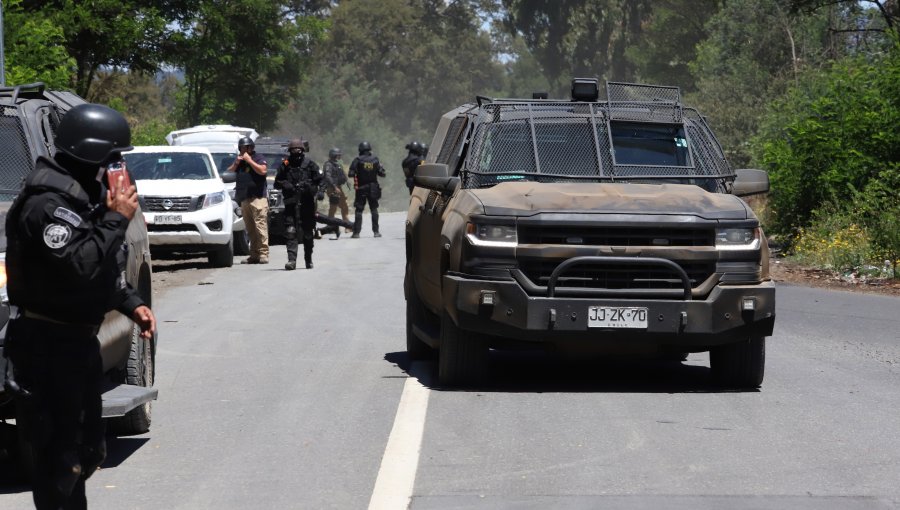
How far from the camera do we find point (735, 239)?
9.20m

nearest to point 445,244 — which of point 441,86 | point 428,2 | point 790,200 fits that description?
point 790,200

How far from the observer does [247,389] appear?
9547 mm

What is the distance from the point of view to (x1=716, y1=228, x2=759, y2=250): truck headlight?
30.0ft

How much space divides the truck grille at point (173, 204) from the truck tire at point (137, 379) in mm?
13746

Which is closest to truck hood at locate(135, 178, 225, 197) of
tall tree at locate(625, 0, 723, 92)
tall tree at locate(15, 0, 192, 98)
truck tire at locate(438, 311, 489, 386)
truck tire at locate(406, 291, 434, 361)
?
tall tree at locate(15, 0, 192, 98)

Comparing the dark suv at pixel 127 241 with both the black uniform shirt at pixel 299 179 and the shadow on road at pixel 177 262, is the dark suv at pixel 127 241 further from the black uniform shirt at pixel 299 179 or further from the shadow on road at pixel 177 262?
the shadow on road at pixel 177 262

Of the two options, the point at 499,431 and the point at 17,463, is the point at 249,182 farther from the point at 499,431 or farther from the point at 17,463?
the point at 17,463

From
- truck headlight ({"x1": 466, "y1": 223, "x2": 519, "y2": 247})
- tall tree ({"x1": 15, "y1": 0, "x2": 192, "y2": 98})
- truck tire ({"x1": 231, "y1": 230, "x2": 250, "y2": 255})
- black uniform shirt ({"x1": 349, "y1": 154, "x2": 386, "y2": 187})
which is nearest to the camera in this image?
truck headlight ({"x1": 466, "y1": 223, "x2": 519, "y2": 247})

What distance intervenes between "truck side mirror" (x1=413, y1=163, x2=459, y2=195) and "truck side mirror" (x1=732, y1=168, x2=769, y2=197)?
6.43 ft

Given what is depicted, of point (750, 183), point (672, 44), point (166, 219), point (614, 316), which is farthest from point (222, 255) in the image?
point (672, 44)

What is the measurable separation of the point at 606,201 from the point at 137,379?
325cm

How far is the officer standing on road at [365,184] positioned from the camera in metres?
30.5

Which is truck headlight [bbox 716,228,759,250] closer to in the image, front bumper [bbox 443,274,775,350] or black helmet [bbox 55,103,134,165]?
front bumper [bbox 443,274,775,350]

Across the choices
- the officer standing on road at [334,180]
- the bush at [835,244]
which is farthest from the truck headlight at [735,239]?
the officer standing on road at [334,180]
